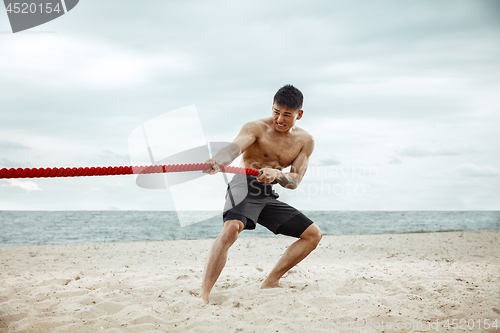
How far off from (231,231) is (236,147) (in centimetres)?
69

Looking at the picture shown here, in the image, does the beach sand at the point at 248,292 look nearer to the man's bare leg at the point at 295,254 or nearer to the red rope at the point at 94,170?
the man's bare leg at the point at 295,254

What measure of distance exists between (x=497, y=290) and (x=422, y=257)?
1.85m

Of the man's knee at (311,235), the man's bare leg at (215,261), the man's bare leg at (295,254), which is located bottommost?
the man's bare leg at (295,254)

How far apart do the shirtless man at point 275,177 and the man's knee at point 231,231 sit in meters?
0.02

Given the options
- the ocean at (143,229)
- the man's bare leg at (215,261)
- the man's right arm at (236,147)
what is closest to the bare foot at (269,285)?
the man's bare leg at (215,261)

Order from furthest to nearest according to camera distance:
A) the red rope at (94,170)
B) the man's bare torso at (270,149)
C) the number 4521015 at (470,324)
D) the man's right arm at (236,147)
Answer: the man's bare torso at (270,149) < the man's right arm at (236,147) < the number 4521015 at (470,324) < the red rope at (94,170)

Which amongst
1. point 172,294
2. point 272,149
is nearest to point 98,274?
point 172,294

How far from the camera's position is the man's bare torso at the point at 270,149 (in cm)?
329

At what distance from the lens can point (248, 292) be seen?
307cm


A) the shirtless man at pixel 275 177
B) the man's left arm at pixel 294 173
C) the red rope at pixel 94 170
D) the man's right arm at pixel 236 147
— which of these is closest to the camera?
the red rope at pixel 94 170

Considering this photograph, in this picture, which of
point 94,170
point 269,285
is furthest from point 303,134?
point 94,170

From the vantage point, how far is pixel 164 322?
232cm

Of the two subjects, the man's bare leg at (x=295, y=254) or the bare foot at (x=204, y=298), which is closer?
the bare foot at (x=204, y=298)

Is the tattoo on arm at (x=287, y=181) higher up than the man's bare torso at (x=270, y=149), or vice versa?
the man's bare torso at (x=270, y=149)
